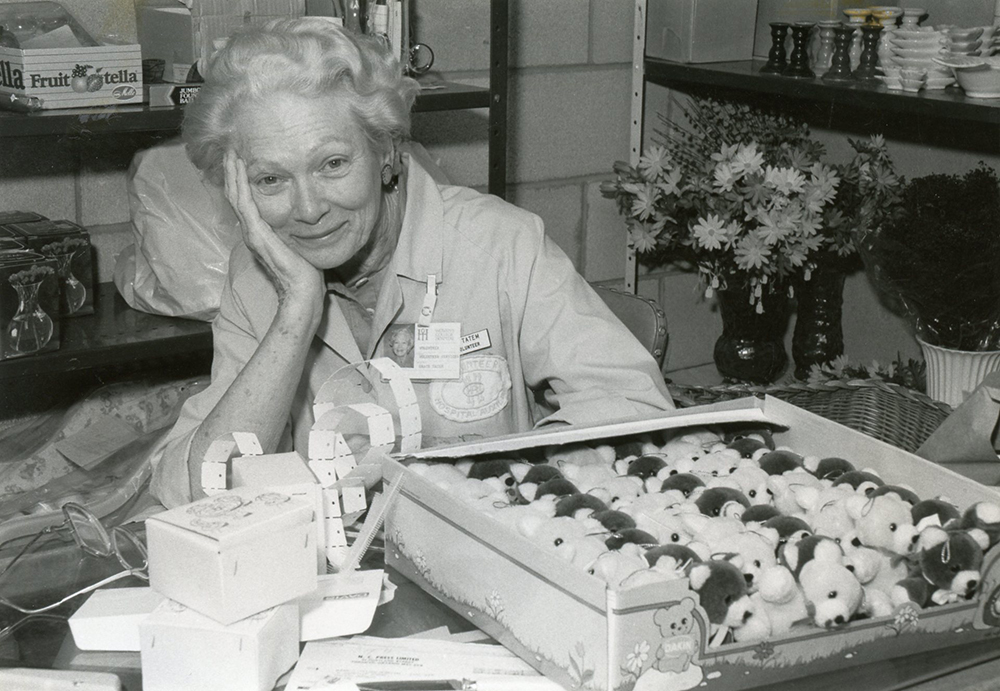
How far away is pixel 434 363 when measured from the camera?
67.9 inches

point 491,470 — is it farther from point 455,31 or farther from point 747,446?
point 455,31

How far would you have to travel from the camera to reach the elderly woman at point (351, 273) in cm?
159

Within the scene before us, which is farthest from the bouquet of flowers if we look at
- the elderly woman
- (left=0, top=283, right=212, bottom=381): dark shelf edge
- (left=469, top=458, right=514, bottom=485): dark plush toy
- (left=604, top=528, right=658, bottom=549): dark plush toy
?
(left=604, top=528, right=658, bottom=549): dark plush toy

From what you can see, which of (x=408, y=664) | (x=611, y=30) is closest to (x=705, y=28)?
(x=611, y=30)

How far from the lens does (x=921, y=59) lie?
2.28m

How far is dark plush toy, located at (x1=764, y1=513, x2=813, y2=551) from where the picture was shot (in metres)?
1.03

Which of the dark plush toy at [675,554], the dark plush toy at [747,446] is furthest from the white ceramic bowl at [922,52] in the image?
the dark plush toy at [675,554]

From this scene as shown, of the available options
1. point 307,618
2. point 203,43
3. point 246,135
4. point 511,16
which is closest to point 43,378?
point 203,43

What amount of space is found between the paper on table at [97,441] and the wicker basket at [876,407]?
4.19 feet

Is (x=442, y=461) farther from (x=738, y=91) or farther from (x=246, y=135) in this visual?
(x=738, y=91)

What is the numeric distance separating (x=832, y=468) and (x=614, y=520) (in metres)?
0.29

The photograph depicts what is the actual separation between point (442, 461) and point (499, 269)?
59cm

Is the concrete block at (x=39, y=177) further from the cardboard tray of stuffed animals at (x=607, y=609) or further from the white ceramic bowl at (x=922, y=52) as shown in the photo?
the white ceramic bowl at (x=922, y=52)

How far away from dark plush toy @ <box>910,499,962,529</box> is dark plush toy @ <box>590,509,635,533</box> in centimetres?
27
